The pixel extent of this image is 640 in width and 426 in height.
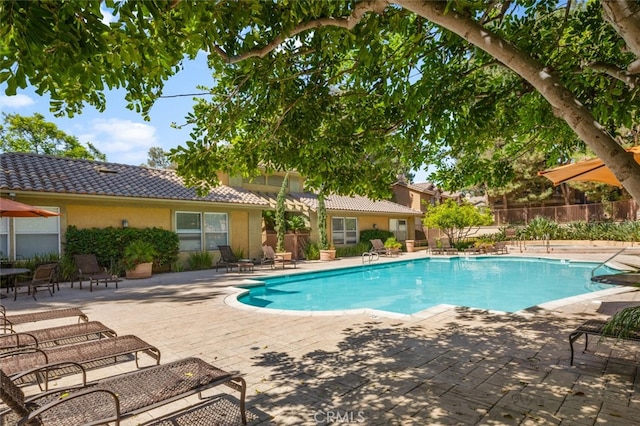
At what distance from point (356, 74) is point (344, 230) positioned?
20.4 metres

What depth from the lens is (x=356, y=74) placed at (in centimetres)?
567

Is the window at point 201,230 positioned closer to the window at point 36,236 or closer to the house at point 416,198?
the window at point 36,236

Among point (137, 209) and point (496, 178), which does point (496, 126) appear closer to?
point (496, 178)

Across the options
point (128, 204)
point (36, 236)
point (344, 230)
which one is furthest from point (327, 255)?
point (36, 236)

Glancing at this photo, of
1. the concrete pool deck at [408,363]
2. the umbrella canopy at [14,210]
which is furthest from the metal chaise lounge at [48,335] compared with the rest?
the umbrella canopy at [14,210]

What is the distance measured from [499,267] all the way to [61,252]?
19.5 metres

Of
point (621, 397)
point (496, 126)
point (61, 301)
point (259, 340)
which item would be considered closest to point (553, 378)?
point (621, 397)

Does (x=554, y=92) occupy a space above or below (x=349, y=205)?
below

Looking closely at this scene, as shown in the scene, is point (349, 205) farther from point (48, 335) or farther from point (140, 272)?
point (48, 335)

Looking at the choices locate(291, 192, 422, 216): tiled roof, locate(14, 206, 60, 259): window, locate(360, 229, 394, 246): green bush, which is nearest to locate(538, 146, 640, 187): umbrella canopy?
locate(291, 192, 422, 216): tiled roof

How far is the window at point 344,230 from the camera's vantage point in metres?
25.2

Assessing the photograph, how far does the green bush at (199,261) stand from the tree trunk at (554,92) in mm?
15925

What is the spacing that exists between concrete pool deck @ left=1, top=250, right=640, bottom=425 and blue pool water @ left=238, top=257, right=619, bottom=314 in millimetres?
3250

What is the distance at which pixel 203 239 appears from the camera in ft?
59.2
